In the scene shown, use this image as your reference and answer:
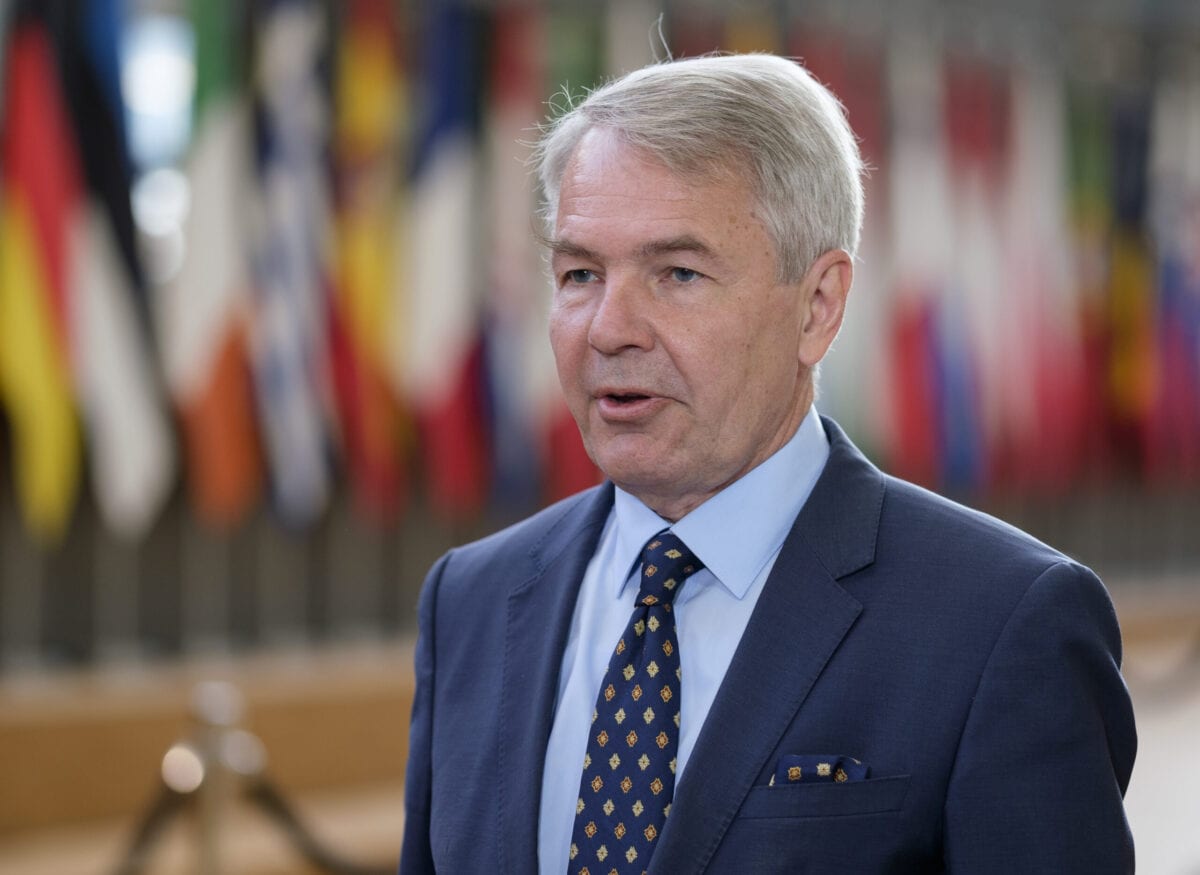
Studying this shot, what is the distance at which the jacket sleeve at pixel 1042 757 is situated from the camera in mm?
1614

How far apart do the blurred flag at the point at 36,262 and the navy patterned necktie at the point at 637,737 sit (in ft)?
15.4

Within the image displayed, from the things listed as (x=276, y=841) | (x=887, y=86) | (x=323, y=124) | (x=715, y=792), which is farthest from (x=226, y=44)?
(x=715, y=792)

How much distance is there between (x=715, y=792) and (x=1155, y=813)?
19.2 feet

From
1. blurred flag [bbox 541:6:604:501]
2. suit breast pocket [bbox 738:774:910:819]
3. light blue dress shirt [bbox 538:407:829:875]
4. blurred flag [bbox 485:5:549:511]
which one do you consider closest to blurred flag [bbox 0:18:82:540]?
blurred flag [bbox 485:5:549:511]

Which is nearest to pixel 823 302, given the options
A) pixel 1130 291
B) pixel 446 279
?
pixel 446 279

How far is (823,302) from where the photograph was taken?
1.88 metres

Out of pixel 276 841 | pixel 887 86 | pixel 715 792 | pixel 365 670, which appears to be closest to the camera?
pixel 715 792

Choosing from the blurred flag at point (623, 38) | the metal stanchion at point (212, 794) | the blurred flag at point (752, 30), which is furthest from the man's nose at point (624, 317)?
the blurred flag at point (752, 30)

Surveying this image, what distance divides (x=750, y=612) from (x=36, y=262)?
4.86 meters

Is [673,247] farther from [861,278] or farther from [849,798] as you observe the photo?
[861,278]

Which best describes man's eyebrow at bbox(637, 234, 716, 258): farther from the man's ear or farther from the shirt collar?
the shirt collar

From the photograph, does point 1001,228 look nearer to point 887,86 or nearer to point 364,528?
point 887,86

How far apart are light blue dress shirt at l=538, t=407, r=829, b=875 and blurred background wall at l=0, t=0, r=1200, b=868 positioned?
14.7ft

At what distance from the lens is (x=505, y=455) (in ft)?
24.8
